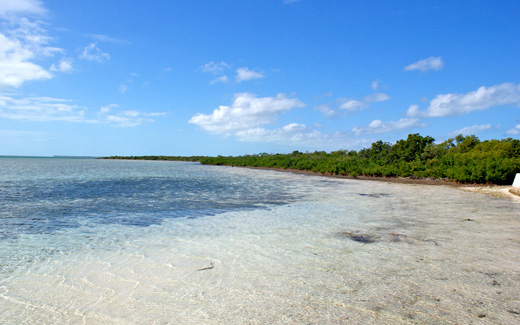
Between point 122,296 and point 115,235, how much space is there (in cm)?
321

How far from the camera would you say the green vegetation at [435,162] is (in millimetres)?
19422

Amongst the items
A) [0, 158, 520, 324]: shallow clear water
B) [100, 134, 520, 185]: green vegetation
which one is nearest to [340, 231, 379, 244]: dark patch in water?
[0, 158, 520, 324]: shallow clear water

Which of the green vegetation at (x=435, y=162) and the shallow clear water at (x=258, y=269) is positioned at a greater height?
the green vegetation at (x=435, y=162)

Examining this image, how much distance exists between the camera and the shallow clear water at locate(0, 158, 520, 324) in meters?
3.16

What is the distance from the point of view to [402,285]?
3801mm

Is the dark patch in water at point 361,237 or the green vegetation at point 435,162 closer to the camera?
the dark patch in water at point 361,237

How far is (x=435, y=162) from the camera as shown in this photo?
2573cm

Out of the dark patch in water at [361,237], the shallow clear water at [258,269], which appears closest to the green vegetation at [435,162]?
the shallow clear water at [258,269]

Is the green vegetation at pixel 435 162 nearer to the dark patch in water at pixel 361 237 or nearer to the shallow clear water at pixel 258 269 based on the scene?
the shallow clear water at pixel 258 269

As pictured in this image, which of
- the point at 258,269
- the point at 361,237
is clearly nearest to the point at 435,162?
the point at 361,237

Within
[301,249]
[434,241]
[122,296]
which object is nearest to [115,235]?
[122,296]

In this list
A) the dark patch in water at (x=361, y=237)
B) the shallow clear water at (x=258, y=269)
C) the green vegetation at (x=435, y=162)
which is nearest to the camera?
the shallow clear water at (x=258, y=269)

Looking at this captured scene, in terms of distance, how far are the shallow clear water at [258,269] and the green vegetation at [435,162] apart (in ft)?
43.0

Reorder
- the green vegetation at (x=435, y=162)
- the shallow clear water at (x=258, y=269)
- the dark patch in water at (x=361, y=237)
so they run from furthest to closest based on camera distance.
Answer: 1. the green vegetation at (x=435, y=162)
2. the dark patch in water at (x=361, y=237)
3. the shallow clear water at (x=258, y=269)
